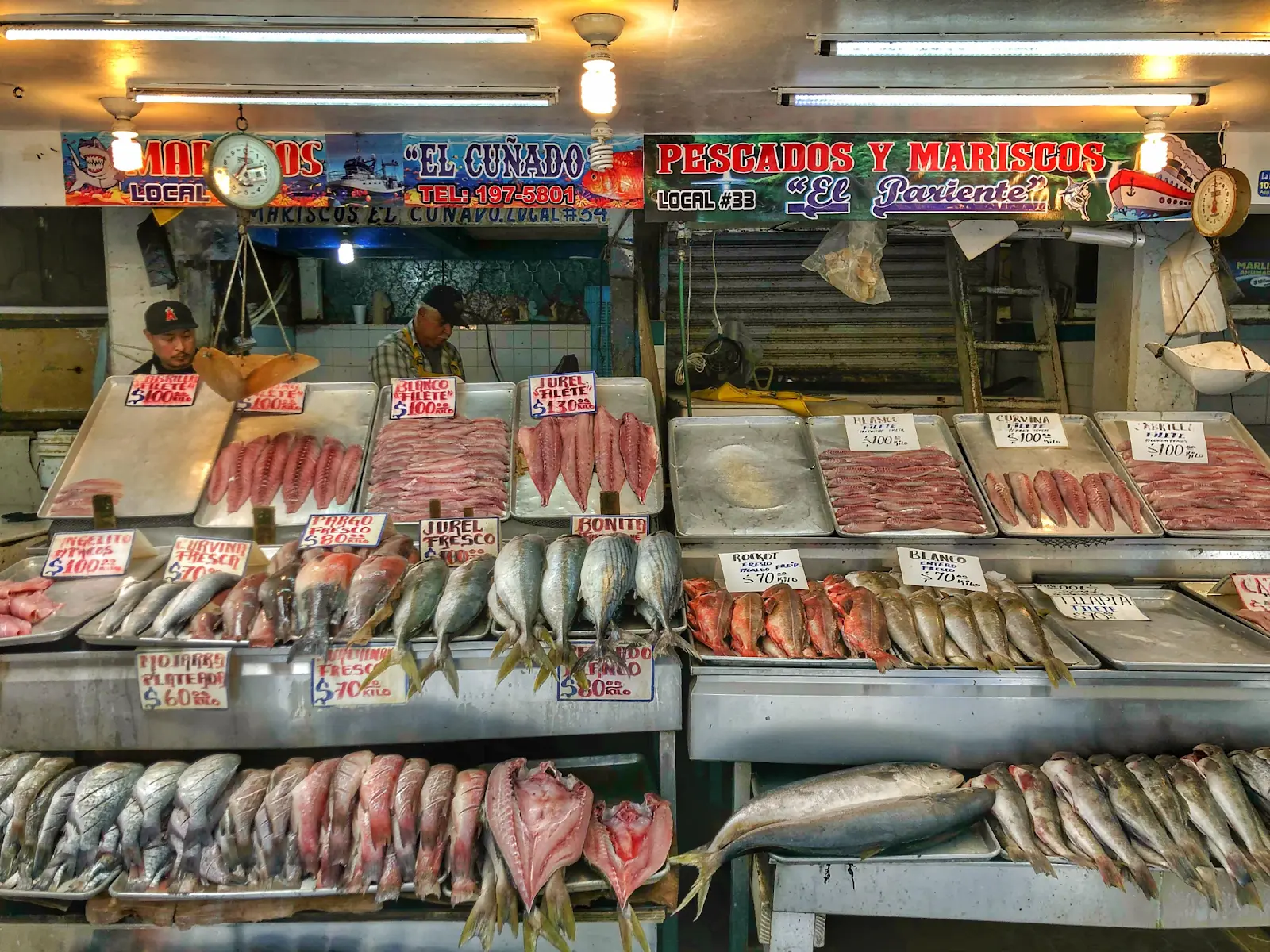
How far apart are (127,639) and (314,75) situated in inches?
116

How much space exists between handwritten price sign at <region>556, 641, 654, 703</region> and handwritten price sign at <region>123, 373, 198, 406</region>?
288 cm

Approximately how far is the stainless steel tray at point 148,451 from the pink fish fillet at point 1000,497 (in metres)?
3.86

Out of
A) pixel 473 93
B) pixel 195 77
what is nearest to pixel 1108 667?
pixel 473 93

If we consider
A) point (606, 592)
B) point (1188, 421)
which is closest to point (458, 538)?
point (606, 592)

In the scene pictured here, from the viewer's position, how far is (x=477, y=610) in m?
3.04

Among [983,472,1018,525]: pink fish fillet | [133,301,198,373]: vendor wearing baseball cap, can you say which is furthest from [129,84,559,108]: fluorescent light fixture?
[983,472,1018,525]: pink fish fillet

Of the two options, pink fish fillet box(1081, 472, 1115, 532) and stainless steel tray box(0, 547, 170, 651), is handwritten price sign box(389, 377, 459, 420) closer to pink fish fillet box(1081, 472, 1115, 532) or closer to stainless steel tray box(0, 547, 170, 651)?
stainless steel tray box(0, 547, 170, 651)

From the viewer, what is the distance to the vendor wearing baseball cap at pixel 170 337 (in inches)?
204

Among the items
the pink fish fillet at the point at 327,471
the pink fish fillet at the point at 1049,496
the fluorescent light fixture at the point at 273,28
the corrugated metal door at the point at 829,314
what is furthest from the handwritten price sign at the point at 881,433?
the corrugated metal door at the point at 829,314

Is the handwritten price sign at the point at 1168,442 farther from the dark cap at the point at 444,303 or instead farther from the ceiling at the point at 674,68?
the dark cap at the point at 444,303

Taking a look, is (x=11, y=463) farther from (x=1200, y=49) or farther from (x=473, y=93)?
(x=1200, y=49)

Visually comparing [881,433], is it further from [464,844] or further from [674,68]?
[464,844]

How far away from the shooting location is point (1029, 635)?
125 inches

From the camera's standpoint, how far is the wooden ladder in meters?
6.79
